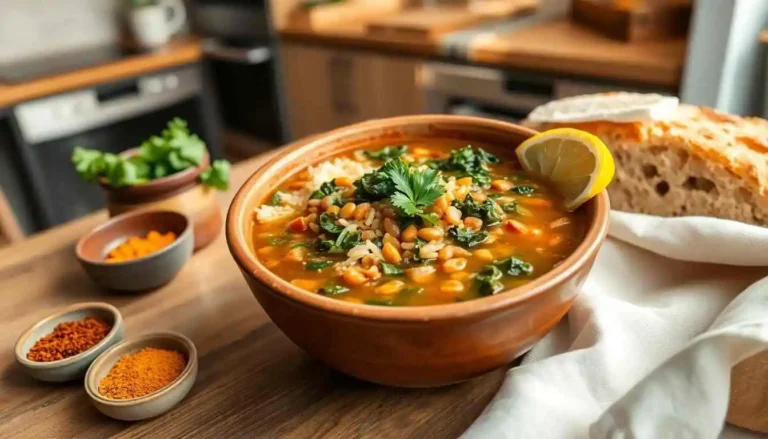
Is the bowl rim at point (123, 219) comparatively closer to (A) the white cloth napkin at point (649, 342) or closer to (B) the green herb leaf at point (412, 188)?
(B) the green herb leaf at point (412, 188)

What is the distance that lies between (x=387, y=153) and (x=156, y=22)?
3214 mm

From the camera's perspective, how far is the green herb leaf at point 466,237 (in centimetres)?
95

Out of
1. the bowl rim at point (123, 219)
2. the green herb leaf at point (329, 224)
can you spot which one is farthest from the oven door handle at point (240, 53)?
the green herb leaf at point (329, 224)

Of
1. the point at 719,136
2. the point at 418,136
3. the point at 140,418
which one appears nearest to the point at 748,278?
the point at 719,136

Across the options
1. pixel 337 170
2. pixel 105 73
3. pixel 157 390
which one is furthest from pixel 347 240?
pixel 105 73

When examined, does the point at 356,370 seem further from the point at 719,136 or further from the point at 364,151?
the point at 719,136

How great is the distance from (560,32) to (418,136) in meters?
1.85

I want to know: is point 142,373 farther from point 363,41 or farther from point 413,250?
point 363,41

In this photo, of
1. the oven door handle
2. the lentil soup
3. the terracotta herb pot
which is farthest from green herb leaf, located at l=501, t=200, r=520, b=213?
the oven door handle

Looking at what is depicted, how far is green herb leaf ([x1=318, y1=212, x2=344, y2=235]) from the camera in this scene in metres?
0.98

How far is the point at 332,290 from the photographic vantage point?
0.88m

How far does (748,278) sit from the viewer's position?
102 centimetres

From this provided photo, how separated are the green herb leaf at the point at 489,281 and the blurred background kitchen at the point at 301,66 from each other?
1704 millimetres

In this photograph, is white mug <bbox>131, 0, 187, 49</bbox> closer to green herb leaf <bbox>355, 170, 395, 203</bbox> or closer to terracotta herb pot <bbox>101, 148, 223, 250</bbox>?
terracotta herb pot <bbox>101, 148, 223, 250</bbox>
